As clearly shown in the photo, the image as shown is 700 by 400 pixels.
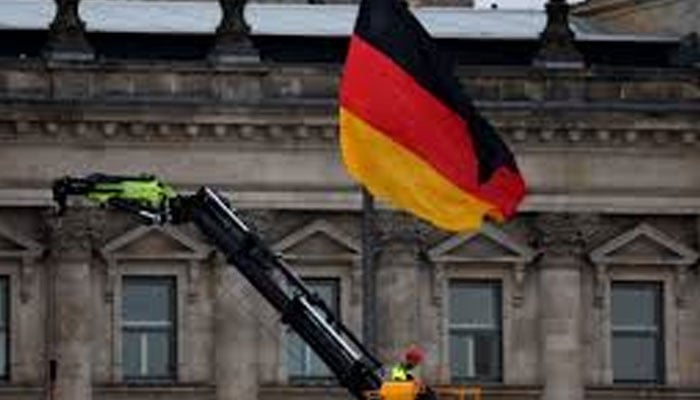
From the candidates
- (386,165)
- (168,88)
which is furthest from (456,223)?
(168,88)

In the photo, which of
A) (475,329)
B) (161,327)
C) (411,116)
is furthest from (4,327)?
(411,116)

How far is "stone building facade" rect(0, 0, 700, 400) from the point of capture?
69.7 m

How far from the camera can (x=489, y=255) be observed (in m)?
71.2

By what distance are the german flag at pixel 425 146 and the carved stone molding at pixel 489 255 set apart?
2314 cm

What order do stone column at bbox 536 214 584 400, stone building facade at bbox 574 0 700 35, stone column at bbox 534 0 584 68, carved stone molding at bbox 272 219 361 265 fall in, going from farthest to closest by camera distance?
stone building facade at bbox 574 0 700 35 → stone column at bbox 534 0 584 68 → stone column at bbox 536 214 584 400 → carved stone molding at bbox 272 219 361 265

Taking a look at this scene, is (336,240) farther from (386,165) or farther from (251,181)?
(386,165)

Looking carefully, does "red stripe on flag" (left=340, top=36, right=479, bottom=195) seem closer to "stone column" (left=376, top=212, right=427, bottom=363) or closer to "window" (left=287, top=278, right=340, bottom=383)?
"stone column" (left=376, top=212, right=427, bottom=363)

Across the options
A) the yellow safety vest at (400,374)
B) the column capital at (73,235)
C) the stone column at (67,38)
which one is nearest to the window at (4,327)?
the column capital at (73,235)

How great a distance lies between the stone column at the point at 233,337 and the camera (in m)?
70.1

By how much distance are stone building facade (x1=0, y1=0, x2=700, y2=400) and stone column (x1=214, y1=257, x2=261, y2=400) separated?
1.4 inches

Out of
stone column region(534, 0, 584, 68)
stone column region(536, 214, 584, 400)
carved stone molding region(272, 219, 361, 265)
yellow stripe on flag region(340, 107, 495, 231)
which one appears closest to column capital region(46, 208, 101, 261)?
carved stone molding region(272, 219, 361, 265)

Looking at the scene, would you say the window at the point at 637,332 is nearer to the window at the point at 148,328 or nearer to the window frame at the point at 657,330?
the window frame at the point at 657,330

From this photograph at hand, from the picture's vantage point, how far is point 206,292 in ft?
231

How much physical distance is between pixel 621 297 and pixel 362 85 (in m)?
24.6
